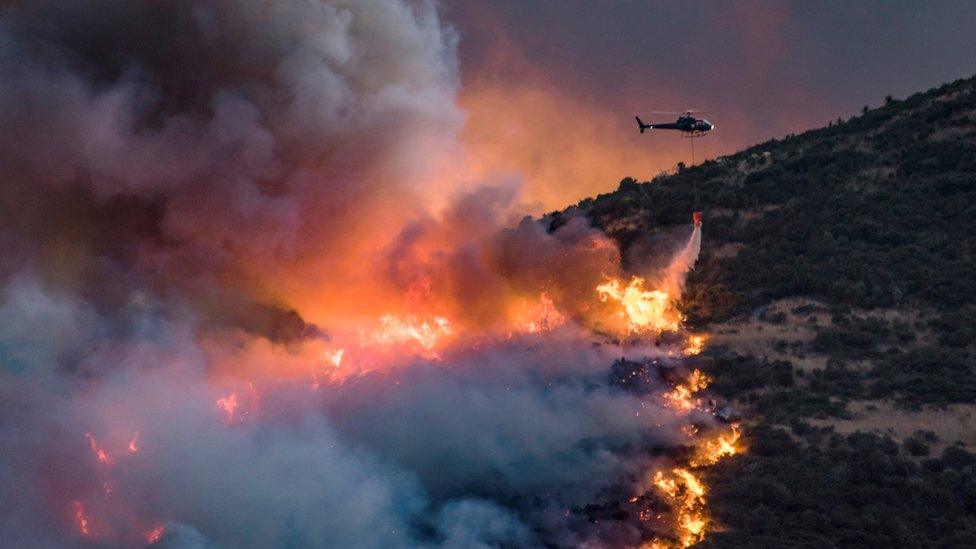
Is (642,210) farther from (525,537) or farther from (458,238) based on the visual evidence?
(525,537)

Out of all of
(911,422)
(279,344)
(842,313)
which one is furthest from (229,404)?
(842,313)

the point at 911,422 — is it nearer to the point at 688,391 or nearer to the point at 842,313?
the point at 688,391

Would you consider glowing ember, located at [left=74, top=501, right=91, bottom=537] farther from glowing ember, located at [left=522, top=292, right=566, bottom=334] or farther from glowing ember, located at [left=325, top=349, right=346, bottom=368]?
glowing ember, located at [left=522, top=292, right=566, bottom=334]

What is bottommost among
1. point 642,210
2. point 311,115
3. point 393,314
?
point 393,314

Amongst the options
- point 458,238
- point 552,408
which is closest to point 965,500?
point 552,408

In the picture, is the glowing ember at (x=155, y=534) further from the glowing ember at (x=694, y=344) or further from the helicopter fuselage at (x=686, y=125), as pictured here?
the helicopter fuselage at (x=686, y=125)
